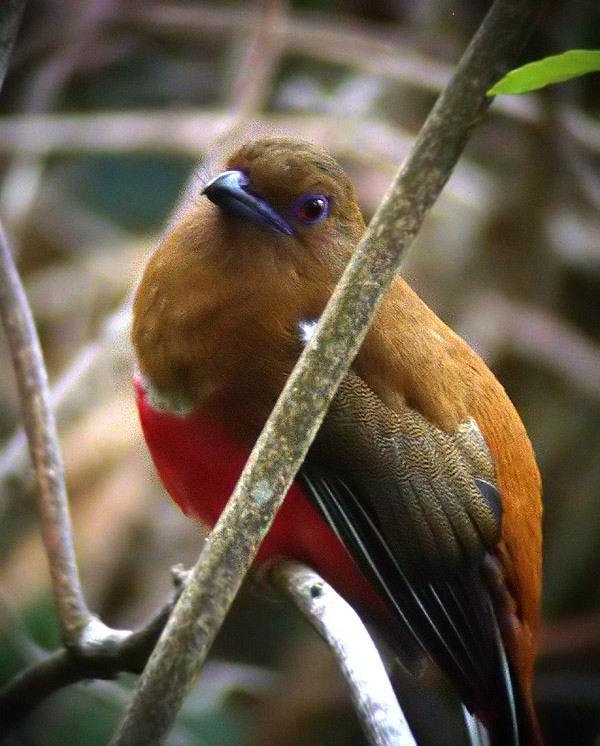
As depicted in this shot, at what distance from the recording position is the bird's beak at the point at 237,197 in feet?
3.99

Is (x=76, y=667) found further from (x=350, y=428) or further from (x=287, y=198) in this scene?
(x=287, y=198)

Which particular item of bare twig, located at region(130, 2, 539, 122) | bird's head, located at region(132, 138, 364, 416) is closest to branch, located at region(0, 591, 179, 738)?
bird's head, located at region(132, 138, 364, 416)

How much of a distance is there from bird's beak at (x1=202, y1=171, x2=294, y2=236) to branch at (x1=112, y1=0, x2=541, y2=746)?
392 millimetres

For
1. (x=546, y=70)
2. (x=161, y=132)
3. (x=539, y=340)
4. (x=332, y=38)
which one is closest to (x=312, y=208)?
(x=546, y=70)

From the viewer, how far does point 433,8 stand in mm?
3066

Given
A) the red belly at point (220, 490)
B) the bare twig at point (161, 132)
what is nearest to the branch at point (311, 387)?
the red belly at point (220, 490)

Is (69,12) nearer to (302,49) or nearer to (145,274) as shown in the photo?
(302,49)

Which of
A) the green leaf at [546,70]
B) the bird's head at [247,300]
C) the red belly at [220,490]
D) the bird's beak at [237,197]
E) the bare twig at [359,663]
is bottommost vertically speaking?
the red belly at [220,490]

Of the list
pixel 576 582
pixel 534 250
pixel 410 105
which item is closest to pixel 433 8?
pixel 410 105

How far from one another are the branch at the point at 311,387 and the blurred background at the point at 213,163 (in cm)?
101

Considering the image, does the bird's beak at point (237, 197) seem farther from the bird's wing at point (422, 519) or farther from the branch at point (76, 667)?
the branch at point (76, 667)

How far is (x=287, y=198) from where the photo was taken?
1267mm

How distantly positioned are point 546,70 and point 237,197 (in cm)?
50

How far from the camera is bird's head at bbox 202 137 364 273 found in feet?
4.04
